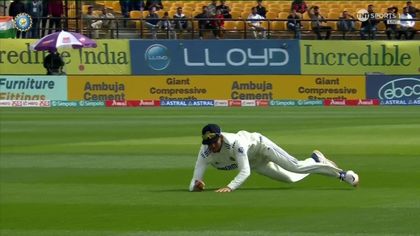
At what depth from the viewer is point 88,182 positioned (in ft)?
53.5

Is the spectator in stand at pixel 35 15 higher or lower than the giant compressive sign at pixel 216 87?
higher

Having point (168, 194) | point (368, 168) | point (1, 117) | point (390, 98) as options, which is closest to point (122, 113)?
point (1, 117)

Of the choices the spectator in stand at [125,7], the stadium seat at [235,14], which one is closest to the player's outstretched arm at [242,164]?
the stadium seat at [235,14]

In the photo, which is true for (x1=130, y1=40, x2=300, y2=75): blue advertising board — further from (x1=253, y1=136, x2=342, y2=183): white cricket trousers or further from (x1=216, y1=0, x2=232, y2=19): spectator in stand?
(x1=253, y1=136, x2=342, y2=183): white cricket trousers

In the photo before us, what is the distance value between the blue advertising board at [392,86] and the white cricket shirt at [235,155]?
23.1 metres

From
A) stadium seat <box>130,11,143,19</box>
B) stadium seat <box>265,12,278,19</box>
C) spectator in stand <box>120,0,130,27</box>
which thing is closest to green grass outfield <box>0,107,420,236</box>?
stadium seat <box>130,11,143,19</box>

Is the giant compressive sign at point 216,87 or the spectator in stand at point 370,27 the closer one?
the giant compressive sign at point 216,87

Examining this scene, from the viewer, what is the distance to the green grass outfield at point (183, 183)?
39.7ft

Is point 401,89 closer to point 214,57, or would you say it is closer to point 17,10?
point 214,57

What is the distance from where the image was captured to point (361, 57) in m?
37.8

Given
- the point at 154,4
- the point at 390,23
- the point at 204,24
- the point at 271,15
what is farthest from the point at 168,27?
the point at 390,23

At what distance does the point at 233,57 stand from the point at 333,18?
16.0 feet

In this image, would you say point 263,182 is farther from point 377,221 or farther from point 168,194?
point 377,221

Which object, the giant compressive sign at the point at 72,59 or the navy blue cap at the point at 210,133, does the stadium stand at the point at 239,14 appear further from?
the navy blue cap at the point at 210,133
